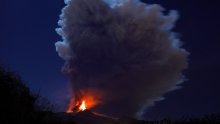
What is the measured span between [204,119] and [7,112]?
106 ft

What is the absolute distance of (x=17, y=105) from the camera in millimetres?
12211

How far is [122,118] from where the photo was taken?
45.9m

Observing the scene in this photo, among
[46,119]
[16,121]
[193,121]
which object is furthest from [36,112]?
[193,121]

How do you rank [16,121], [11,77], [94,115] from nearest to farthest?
[16,121]
[11,77]
[94,115]

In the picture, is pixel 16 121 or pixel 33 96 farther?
pixel 33 96

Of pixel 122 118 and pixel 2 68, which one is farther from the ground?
pixel 122 118

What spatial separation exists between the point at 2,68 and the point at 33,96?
1556mm

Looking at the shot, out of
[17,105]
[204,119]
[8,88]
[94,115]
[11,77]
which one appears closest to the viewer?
[17,105]

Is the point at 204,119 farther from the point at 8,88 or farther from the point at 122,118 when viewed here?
the point at 8,88

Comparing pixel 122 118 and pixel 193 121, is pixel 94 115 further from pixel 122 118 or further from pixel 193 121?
pixel 193 121

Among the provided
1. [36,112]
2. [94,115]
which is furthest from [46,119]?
[94,115]

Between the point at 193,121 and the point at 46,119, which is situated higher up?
the point at 193,121

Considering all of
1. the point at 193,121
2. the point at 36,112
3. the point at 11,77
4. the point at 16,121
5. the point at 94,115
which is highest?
the point at 94,115

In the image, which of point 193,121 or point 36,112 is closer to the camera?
point 36,112
